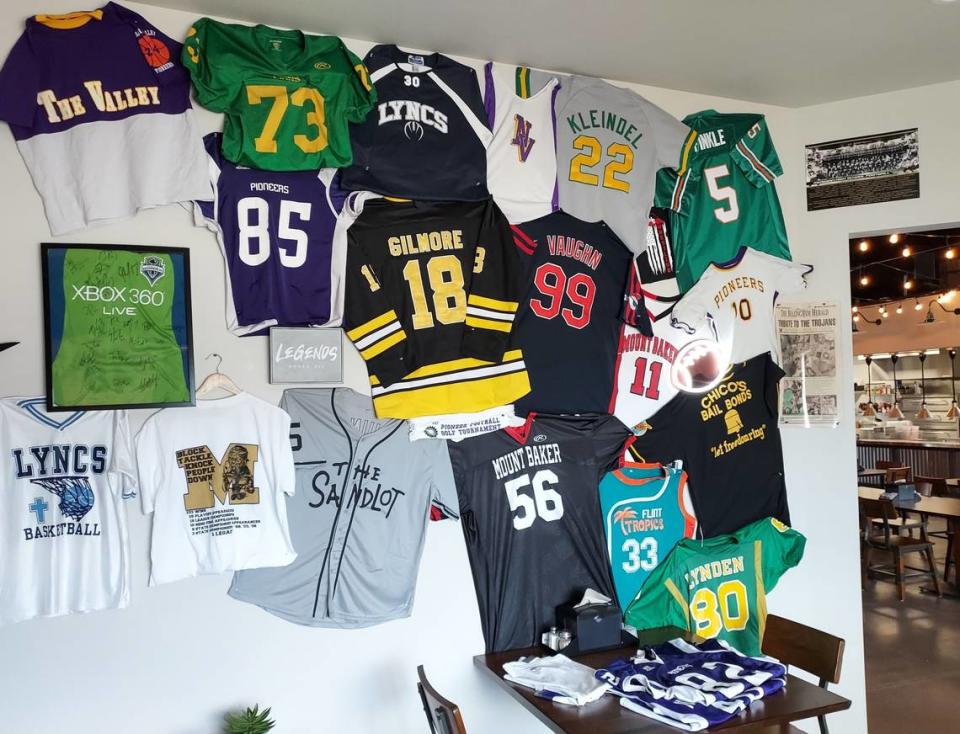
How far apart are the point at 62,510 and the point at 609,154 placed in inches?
92.1

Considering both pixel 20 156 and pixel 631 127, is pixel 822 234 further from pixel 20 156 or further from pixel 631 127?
pixel 20 156

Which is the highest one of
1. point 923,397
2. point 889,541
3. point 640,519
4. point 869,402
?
point 640,519

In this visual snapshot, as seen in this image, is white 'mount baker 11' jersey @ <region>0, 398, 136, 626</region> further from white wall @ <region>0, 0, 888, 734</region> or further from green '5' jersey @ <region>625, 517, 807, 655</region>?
green '5' jersey @ <region>625, 517, 807, 655</region>

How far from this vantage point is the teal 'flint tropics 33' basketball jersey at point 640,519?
3021 mm

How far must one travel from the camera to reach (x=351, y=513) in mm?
2625

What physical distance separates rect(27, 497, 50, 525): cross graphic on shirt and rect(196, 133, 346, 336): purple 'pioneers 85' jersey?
766mm

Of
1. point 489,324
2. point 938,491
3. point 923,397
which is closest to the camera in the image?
point 489,324

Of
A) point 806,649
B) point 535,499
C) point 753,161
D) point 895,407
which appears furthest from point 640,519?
point 895,407

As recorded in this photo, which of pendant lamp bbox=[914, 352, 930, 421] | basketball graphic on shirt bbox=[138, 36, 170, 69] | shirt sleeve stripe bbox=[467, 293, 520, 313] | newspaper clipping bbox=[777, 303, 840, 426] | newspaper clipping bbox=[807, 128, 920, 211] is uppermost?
basketball graphic on shirt bbox=[138, 36, 170, 69]

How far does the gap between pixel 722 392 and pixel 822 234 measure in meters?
0.94

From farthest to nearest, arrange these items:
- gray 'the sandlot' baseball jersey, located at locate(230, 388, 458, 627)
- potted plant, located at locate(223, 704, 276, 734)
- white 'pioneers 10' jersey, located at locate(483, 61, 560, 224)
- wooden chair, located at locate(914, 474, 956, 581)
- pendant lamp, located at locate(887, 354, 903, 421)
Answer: pendant lamp, located at locate(887, 354, 903, 421) < wooden chair, located at locate(914, 474, 956, 581) < white 'pioneers 10' jersey, located at locate(483, 61, 560, 224) < gray 'the sandlot' baseball jersey, located at locate(230, 388, 458, 627) < potted plant, located at locate(223, 704, 276, 734)

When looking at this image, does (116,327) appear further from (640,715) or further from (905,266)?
(905,266)

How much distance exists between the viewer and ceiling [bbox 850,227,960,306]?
342 inches

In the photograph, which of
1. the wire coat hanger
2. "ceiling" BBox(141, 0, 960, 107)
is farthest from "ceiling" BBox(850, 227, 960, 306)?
the wire coat hanger
